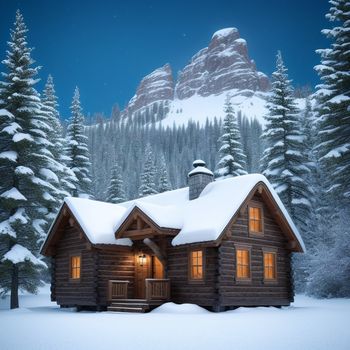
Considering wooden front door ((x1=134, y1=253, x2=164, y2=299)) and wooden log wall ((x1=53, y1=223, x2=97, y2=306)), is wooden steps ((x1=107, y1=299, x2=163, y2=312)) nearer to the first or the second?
wooden log wall ((x1=53, y1=223, x2=97, y2=306))

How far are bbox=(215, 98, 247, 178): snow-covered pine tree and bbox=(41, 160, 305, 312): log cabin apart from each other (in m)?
16.3

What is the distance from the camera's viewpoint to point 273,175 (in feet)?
125

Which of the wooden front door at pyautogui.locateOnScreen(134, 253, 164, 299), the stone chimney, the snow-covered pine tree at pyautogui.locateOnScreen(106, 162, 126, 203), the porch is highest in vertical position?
the snow-covered pine tree at pyautogui.locateOnScreen(106, 162, 126, 203)

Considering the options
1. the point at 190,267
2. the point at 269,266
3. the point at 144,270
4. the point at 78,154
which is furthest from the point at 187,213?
the point at 78,154

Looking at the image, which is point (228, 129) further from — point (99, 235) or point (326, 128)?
point (99, 235)

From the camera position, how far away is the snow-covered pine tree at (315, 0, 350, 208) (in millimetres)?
30328

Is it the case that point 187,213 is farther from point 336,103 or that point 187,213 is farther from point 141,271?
point 336,103

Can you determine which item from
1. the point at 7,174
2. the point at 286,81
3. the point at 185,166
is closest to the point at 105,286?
the point at 7,174

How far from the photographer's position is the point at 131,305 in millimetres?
22594

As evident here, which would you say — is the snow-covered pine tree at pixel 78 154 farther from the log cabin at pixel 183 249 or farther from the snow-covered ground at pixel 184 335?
the snow-covered ground at pixel 184 335

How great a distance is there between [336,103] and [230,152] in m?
16.1

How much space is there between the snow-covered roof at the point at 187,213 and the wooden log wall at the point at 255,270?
93 cm

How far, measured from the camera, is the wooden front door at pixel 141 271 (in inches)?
1018

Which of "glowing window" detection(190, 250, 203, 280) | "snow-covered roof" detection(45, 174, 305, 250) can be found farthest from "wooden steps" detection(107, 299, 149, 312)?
"snow-covered roof" detection(45, 174, 305, 250)
